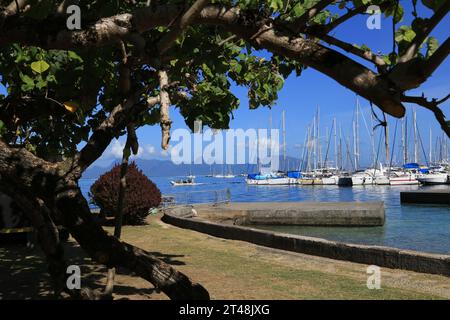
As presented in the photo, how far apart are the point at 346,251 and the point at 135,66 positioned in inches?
298

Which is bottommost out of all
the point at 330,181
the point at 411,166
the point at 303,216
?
the point at 303,216

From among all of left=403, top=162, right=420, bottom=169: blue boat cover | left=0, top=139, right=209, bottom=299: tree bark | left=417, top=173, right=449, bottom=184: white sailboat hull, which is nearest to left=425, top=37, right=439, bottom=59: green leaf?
left=0, top=139, right=209, bottom=299: tree bark

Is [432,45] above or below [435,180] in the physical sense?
above

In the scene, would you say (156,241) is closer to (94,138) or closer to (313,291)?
(313,291)

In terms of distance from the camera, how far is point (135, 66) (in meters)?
4.66

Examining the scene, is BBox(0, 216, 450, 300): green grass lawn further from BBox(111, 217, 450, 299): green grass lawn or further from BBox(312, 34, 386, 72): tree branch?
BBox(312, 34, 386, 72): tree branch

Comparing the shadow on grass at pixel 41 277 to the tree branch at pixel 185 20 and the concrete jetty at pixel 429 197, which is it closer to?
the tree branch at pixel 185 20

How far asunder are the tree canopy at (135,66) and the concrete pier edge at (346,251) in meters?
5.14

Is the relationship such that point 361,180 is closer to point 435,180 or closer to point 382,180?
point 382,180

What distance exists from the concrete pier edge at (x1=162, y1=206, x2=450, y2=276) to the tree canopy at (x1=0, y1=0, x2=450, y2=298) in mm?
5138

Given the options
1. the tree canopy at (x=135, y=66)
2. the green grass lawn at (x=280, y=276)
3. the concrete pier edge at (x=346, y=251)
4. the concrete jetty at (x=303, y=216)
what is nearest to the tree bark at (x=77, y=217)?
the tree canopy at (x=135, y=66)

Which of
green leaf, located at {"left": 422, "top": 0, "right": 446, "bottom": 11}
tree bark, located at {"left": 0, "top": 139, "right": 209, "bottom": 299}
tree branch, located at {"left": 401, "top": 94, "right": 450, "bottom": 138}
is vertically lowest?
tree bark, located at {"left": 0, "top": 139, "right": 209, "bottom": 299}

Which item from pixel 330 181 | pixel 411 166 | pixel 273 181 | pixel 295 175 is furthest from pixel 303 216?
pixel 273 181

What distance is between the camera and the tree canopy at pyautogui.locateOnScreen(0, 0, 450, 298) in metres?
2.33
